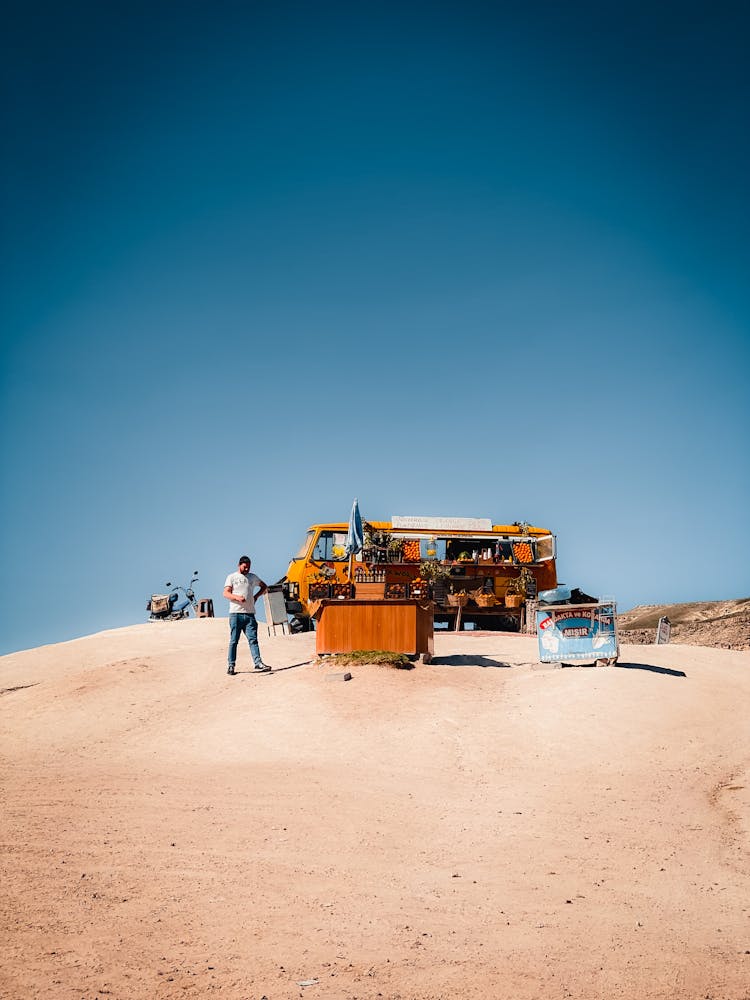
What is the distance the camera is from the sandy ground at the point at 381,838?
385cm

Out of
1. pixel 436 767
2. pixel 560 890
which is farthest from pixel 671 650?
pixel 560 890

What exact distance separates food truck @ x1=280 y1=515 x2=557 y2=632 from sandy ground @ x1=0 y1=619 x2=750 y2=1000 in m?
10.5

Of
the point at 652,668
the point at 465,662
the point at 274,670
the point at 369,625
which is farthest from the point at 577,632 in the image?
the point at 274,670

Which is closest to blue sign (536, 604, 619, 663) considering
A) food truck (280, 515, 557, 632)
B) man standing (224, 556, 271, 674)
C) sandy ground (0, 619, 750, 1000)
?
sandy ground (0, 619, 750, 1000)

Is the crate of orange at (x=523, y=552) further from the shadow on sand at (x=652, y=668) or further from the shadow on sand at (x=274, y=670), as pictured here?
the shadow on sand at (x=274, y=670)

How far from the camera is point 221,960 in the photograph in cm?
381

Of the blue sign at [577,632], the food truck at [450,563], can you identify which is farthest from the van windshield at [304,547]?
the blue sign at [577,632]

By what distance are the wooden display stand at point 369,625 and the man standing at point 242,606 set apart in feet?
3.69

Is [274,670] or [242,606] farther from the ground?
[242,606]

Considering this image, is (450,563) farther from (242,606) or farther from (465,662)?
(242,606)

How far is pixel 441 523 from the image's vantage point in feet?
82.3

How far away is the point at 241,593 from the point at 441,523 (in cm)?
1263

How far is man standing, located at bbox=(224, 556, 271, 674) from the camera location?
13.3 meters

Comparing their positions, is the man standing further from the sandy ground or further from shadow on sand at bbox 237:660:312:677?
the sandy ground
